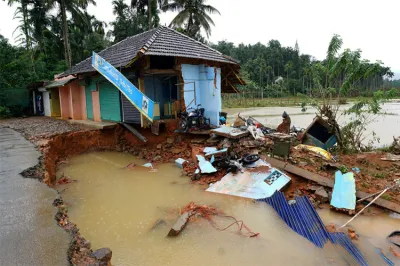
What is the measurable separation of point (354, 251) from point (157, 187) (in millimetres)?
5306

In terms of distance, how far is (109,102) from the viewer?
13367 millimetres

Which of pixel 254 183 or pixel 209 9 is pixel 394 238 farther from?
pixel 209 9

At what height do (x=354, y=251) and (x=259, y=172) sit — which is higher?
(x=259, y=172)

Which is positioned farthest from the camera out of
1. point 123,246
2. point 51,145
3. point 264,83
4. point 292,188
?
point 264,83

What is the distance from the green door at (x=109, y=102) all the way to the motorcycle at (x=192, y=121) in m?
3.55

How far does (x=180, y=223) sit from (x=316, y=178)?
3.93 meters

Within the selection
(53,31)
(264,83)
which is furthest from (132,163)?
(264,83)

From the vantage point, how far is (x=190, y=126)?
11.3m

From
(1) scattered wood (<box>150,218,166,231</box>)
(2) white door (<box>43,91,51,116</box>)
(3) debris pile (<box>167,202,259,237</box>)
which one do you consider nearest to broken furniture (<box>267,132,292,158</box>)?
(3) debris pile (<box>167,202,259,237</box>)

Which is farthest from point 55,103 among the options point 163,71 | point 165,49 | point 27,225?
point 27,225

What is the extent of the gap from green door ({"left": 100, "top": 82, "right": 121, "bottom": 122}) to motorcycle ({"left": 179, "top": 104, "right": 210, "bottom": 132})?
11.7ft

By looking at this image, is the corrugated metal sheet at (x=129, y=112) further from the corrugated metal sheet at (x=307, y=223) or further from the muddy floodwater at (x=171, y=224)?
the corrugated metal sheet at (x=307, y=223)

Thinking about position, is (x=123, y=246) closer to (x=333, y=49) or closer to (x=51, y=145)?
(x=51, y=145)

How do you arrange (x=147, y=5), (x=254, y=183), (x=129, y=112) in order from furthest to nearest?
(x=147, y=5)
(x=129, y=112)
(x=254, y=183)
